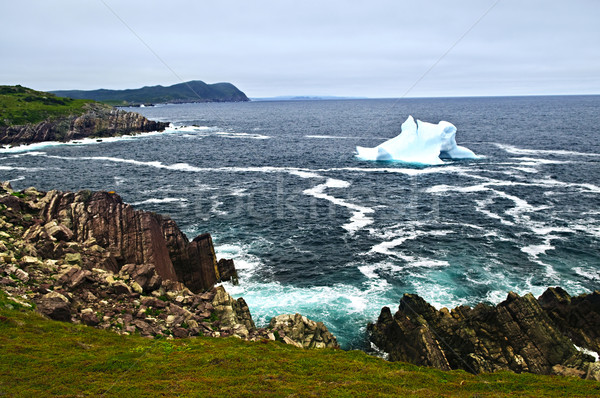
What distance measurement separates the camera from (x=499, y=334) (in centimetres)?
3114

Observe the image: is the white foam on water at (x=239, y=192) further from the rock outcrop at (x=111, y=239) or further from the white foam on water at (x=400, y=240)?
the rock outcrop at (x=111, y=239)

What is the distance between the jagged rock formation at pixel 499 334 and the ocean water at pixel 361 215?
4.05 meters

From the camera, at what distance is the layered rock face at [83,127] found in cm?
14762

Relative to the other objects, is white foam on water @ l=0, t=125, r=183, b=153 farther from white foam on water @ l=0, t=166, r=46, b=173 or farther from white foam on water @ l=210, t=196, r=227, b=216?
white foam on water @ l=210, t=196, r=227, b=216

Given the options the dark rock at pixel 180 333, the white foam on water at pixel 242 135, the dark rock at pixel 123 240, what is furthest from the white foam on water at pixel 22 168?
the dark rock at pixel 180 333

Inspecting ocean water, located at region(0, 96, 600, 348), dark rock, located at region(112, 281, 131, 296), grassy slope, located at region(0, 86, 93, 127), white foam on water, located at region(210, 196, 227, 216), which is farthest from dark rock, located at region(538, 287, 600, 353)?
grassy slope, located at region(0, 86, 93, 127)

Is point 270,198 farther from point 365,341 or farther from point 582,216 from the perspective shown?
point 582,216

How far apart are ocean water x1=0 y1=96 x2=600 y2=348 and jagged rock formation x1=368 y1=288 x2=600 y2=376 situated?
4.05 metres

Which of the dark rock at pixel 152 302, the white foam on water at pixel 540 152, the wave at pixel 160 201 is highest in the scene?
the white foam on water at pixel 540 152

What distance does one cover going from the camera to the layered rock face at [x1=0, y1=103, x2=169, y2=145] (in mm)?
147625

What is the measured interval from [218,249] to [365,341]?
2458 cm

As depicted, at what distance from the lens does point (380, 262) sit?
4841 cm

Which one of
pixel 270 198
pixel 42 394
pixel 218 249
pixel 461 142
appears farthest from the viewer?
pixel 461 142

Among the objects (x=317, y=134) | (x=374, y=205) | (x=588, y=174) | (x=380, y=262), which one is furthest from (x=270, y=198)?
(x=317, y=134)
